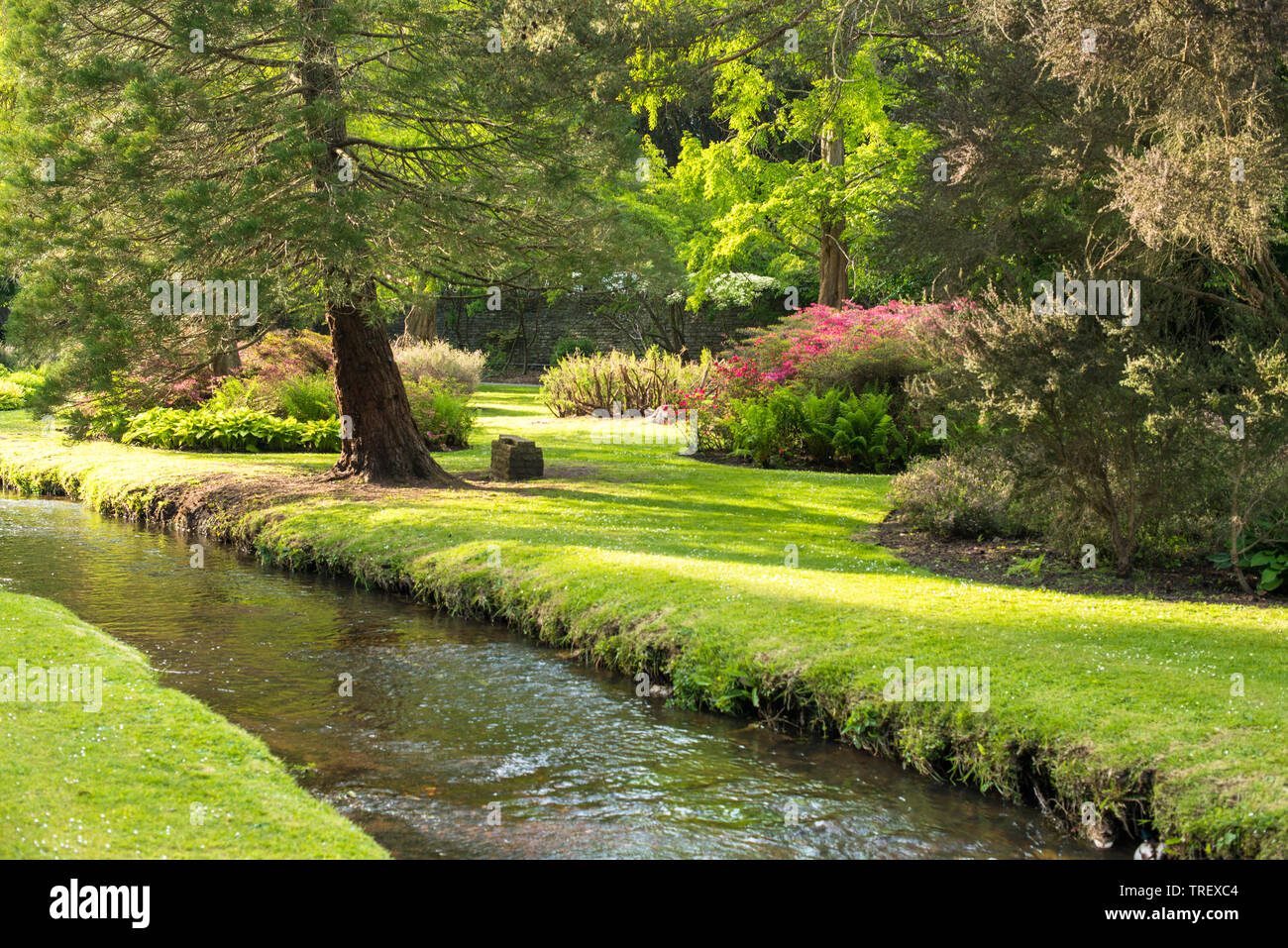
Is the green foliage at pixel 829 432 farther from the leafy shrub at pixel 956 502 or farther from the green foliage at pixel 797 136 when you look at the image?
the leafy shrub at pixel 956 502

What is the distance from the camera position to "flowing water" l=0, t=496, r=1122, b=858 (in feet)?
17.8

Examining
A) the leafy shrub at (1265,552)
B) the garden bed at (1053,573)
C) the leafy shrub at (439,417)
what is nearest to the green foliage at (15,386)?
the leafy shrub at (439,417)

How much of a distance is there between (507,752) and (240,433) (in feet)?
43.8

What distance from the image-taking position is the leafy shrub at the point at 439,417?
1884 cm

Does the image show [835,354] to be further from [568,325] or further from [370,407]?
[568,325]

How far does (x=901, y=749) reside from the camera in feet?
20.8

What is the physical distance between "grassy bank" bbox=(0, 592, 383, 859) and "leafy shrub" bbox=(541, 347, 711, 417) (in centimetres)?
1730

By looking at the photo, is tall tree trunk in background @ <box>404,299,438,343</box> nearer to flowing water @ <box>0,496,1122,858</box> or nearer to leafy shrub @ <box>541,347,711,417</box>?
leafy shrub @ <box>541,347,711,417</box>

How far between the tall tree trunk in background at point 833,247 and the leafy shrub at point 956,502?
36.2 feet

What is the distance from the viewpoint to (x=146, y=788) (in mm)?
5051

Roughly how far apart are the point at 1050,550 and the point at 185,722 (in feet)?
25.7

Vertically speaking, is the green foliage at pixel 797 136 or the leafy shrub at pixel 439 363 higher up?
the green foliage at pixel 797 136

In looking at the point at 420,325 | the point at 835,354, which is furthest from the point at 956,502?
the point at 420,325
